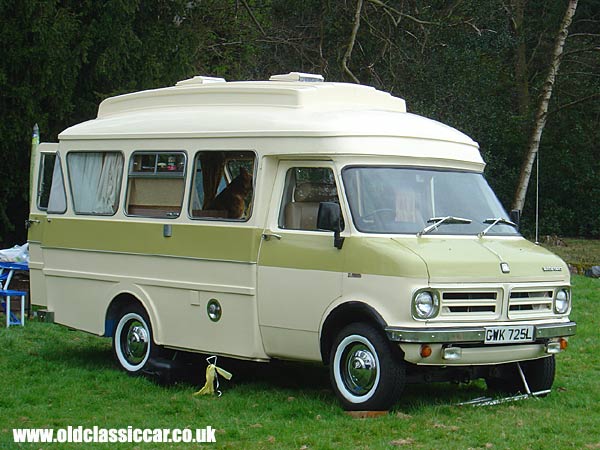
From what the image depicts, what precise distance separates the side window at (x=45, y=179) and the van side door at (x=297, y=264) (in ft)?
12.7

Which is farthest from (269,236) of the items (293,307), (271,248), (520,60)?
(520,60)

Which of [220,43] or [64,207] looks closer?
[64,207]

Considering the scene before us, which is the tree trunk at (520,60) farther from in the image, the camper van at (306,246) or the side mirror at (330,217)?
the side mirror at (330,217)

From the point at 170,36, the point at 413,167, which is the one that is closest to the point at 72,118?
the point at 170,36

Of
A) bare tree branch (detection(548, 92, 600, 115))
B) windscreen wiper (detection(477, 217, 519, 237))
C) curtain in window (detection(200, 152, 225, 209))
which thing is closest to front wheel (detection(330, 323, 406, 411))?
windscreen wiper (detection(477, 217, 519, 237))

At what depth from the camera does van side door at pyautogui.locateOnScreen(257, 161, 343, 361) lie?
10.1 m

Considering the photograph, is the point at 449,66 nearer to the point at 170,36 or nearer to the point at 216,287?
the point at 170,36

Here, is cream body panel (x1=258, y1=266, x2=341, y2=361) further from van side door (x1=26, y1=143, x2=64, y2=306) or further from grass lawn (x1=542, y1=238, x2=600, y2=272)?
grass lawn (x1=542, y1=238, x2=600, y2=272)

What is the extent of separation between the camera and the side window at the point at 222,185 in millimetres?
11039

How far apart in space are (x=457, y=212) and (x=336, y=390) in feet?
6.66

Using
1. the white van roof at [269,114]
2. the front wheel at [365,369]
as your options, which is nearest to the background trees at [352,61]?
the white van roof at [269,114]

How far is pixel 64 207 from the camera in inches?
505

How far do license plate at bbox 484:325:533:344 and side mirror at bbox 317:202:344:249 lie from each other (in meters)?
1.51

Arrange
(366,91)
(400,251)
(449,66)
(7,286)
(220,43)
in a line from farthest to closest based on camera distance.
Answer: (449,66), (220,43), (7,286), (366,91), (400,251)
